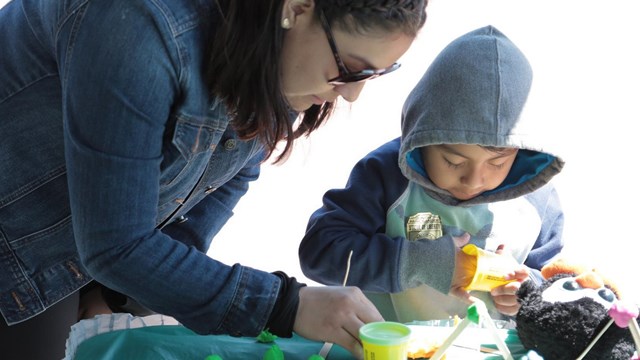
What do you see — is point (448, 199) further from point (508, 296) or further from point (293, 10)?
point (293, 10)

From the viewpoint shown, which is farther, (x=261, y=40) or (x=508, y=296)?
(x=508, y=296)

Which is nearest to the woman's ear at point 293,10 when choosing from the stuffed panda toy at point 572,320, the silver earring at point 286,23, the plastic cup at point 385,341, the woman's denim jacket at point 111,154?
the silver earring at point 286,23

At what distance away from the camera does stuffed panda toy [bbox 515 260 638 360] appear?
102 cm

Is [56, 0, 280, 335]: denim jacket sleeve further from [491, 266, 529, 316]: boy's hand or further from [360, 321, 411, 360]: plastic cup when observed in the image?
[491, 266, 529, 316]: boy's hand

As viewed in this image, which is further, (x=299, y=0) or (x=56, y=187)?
(x=56, y=187)

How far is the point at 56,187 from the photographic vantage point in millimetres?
1107

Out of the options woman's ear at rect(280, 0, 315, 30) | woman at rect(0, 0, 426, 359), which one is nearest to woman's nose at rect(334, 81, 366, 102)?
woman at rect(0, 0, 426, 359)

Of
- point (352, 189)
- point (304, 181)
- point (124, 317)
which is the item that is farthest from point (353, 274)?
point (304, 181)

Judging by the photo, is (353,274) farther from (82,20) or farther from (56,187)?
(82,20)

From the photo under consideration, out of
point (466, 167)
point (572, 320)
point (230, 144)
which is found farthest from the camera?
point (466, 167)

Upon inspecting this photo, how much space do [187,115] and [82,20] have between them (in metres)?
0.17

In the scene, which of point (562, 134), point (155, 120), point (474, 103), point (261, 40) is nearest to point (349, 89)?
point (261, 40)

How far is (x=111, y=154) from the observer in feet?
3.02

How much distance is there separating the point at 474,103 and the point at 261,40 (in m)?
0.54
